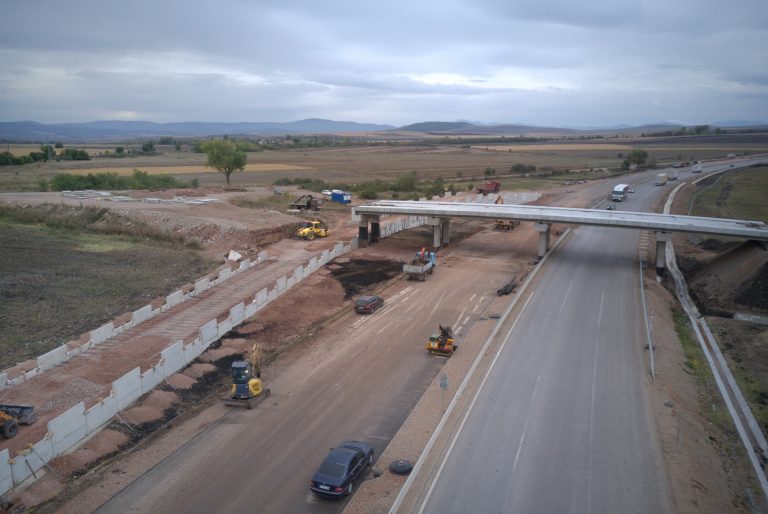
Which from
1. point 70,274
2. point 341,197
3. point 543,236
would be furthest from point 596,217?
point 70,274

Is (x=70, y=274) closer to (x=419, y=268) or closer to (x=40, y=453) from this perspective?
(x=419, y=268)

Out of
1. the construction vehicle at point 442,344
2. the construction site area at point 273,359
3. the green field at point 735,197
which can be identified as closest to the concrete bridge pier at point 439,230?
the construction site area at point 273,359

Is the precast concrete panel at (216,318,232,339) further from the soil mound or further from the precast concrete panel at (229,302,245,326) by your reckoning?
the soil mound

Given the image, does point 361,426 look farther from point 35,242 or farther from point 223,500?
point 35,242

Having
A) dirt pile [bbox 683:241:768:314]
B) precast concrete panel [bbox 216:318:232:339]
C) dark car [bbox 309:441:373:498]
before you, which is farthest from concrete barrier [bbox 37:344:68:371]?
dirt pile [bbox 683:241:768:314]

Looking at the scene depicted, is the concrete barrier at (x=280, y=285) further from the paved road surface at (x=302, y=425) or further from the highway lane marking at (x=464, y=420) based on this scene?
the highway lane marking at (x=464, y=420)
